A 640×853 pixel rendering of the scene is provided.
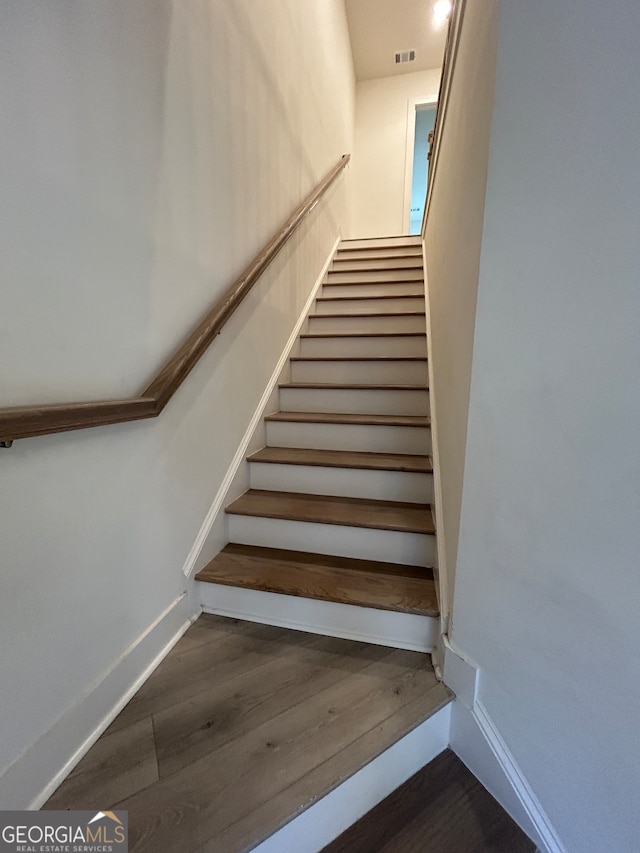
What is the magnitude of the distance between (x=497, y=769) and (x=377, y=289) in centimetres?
280

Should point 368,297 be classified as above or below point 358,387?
above

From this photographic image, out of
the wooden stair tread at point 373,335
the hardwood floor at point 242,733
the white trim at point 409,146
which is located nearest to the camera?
the hardwood floor at point 242,733

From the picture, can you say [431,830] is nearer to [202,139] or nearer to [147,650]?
[147,650]

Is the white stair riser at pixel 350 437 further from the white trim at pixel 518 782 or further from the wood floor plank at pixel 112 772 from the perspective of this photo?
the wood floor plank at pixel 112 772

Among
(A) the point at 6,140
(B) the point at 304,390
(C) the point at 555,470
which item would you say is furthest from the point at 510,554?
(B) the point at 304,390

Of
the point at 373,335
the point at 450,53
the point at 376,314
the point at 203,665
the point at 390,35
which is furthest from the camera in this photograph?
the point at 390,35

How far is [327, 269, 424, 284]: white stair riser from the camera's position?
116 inches

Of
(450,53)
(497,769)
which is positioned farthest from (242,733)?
(450,53)

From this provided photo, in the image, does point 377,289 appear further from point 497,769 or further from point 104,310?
point 497,769

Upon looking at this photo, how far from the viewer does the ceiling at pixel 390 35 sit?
3807 mm

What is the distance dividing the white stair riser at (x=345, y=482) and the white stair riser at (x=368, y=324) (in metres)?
1.13

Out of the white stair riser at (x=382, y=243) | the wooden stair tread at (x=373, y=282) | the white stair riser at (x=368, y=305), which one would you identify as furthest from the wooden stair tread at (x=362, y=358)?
the white stair riser at (x=382, y=243)

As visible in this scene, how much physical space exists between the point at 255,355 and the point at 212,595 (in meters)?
1.06

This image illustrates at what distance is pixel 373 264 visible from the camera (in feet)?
10.6
